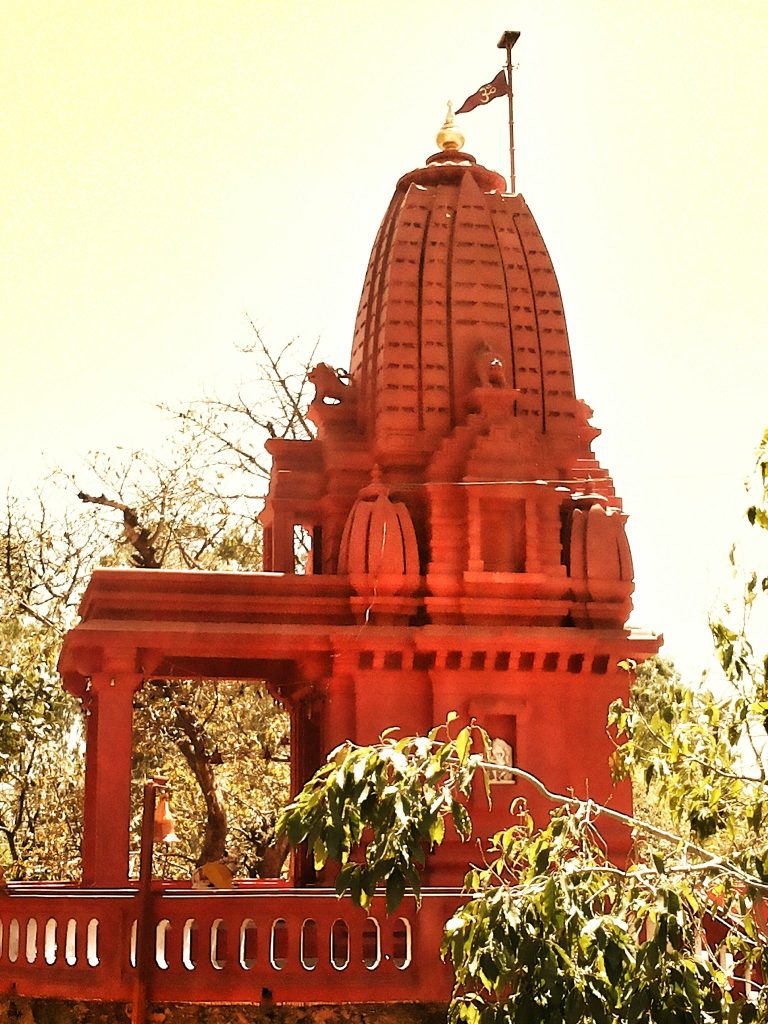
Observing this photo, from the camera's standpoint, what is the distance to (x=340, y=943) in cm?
1232

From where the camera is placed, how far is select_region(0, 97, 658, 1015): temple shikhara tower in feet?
39.9

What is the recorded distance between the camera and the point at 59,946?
11969mm

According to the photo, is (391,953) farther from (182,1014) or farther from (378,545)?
(378,545)

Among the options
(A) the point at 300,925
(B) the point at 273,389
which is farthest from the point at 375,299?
(A) the point at 300,925

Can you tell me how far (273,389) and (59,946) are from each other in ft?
43.0

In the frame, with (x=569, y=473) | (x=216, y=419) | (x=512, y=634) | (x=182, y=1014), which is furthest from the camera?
(x=216, y=419)

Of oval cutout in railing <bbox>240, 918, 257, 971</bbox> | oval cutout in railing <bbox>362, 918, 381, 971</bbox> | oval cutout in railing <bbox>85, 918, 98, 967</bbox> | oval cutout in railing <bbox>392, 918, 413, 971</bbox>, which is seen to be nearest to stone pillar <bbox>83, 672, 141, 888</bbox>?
oval cutout in railing <bbox>85, 918, 98, 967</bbox>

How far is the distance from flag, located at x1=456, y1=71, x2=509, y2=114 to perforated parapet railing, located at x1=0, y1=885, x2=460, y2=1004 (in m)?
10.5

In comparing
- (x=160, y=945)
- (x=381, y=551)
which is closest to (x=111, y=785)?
(x=160, y=945)

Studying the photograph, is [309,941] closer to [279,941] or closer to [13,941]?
[279,941]

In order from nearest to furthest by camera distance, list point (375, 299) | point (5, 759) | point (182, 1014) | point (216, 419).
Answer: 1. point (182, 1014)
2. point (375, 299)
3. point (5, 759)
4. point (216, 419)

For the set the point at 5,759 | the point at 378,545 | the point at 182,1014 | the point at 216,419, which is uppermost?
the point at 216,419

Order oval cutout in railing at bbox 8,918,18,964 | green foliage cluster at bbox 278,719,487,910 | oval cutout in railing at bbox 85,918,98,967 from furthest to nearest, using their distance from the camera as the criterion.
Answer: oval cutout in railing at bbox 8,918,18,964 → oval cutout in railing at bbox 85,918,98,967 → green foliage cluster at bbox 278,719,487,910

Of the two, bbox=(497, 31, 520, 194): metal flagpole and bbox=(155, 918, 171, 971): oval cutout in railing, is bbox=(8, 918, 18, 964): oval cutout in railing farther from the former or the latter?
bbox=(497, 31, 520, 194): metal flagpole
